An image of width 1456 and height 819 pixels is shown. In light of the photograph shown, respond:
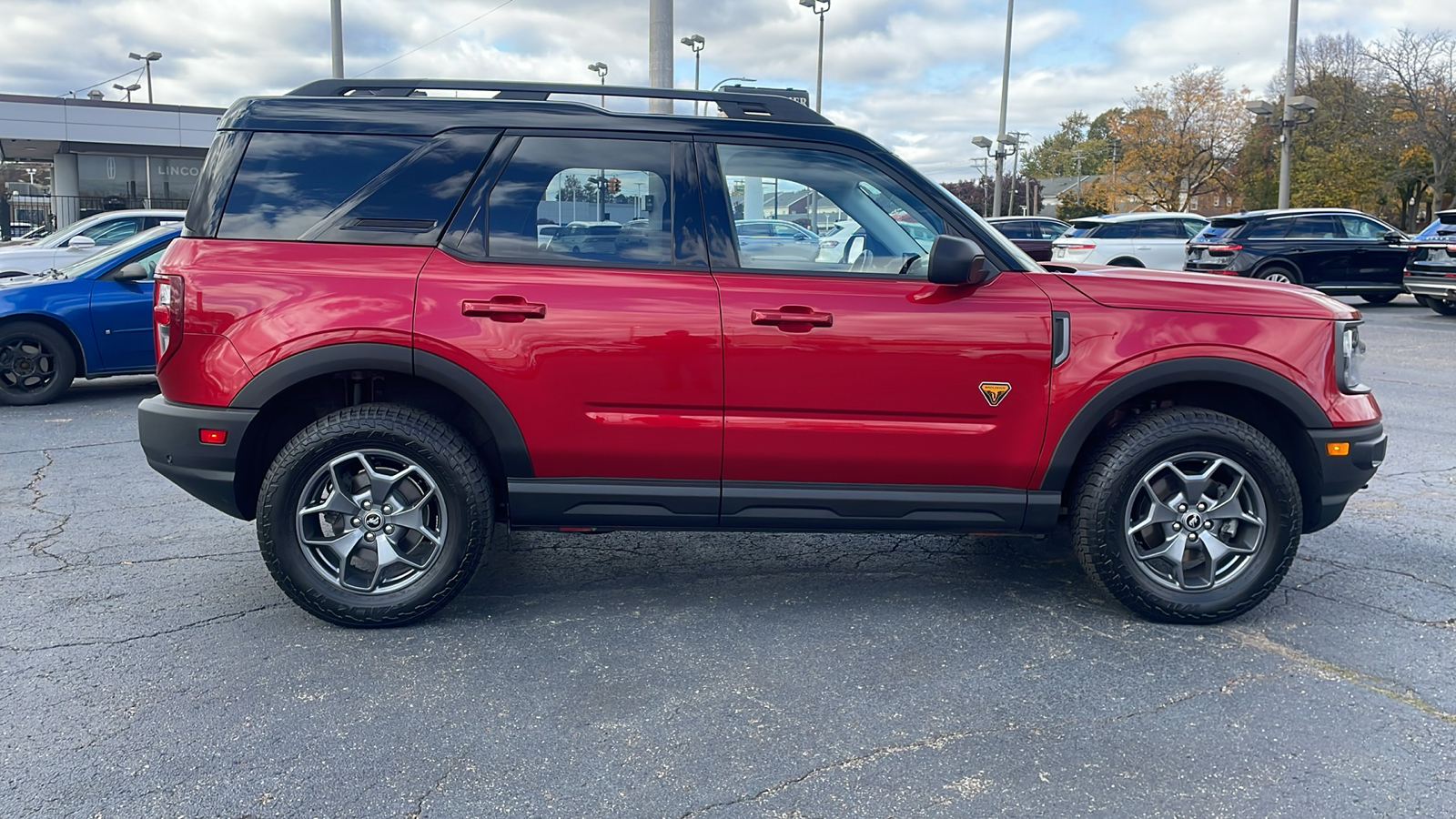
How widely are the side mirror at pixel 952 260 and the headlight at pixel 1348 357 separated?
4.71 feet

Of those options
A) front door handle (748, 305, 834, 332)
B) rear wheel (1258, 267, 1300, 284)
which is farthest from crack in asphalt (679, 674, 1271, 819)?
rear wheel (1258, 267, 1300, 284)

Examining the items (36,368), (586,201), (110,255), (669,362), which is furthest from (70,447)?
(669,362)

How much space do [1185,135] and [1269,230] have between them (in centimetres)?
3801

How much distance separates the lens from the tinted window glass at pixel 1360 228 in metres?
18.1

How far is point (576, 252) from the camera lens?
390 cm

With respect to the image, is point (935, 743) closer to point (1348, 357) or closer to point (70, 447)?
point (1348, 357)

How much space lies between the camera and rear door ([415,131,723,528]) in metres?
3.78

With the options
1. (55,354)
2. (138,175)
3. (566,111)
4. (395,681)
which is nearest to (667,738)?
(395,681)

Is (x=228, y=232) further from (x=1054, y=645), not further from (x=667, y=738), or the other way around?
(x=1054, y=645)

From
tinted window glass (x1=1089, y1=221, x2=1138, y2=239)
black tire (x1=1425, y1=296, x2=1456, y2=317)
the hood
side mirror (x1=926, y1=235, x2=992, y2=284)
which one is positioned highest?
tinted window glass (x1=1089, y1=221, x2=1138, y2=239)

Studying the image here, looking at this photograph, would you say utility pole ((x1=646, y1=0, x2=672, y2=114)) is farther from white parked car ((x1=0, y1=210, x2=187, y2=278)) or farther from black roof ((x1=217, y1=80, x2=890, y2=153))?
black roof ((x1=217, y1=80, x2=890, y2=153))

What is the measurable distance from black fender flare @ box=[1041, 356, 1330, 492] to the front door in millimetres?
120

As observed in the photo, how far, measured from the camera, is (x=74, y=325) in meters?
8.79

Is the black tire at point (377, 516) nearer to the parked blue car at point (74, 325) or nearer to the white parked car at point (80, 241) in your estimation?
the parked blue car at point (74, 325)
